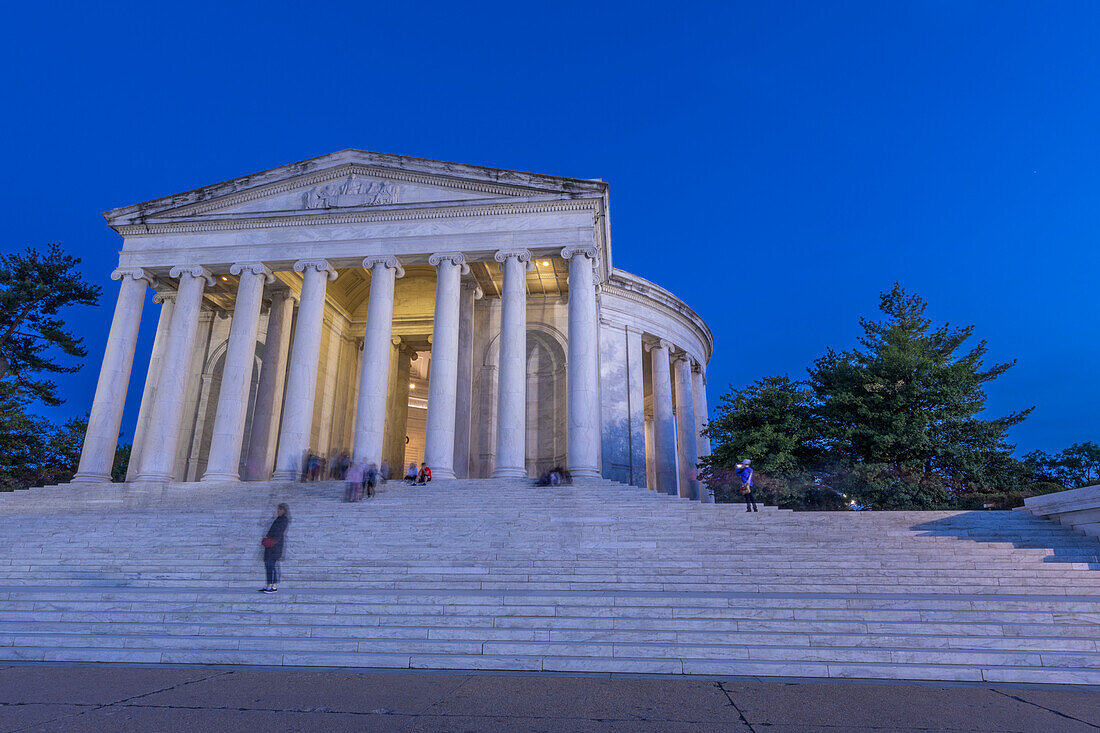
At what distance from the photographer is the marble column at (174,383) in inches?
1095

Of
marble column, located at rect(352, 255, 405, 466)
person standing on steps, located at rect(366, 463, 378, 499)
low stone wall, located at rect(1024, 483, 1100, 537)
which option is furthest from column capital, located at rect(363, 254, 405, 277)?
low stone wall, located at rect(1024, 483, 1100, 537)

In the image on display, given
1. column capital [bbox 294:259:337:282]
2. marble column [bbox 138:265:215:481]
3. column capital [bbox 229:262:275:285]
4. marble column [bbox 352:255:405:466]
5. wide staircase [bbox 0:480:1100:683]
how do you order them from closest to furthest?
wide staircase [bbox 0:480:1100:683] → marble column [bbox 352:255:405:466] → marble column [bbox 138:265:215:481] → column capital [bbox 294:259:337:282] → column capital [bbox 229:262:275:285]

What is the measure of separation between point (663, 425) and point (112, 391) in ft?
97.4

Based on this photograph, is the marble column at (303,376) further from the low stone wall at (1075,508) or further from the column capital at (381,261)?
the low stone wall at (1075,508)

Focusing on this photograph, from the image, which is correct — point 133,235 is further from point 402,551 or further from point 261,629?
point 261,629

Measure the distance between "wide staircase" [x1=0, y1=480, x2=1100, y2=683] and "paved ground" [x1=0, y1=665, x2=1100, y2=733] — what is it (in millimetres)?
974

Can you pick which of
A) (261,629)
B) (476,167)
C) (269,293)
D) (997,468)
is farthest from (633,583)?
(269,293)

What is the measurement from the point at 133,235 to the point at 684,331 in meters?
34.1

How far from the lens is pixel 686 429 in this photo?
142ft

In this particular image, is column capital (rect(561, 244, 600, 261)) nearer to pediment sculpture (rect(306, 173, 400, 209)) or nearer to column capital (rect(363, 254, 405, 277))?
column capital (rect(363, 254, 405, 277))

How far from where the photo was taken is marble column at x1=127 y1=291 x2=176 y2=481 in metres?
30.3

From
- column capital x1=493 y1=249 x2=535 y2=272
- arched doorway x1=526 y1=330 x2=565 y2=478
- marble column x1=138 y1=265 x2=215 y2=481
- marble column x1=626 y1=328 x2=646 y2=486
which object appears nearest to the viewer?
marble column x1=138 y1=265 x2=215 y2=481

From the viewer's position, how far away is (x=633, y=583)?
44.6ft

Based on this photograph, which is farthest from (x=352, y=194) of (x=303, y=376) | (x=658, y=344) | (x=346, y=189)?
(x=658, y=344)
